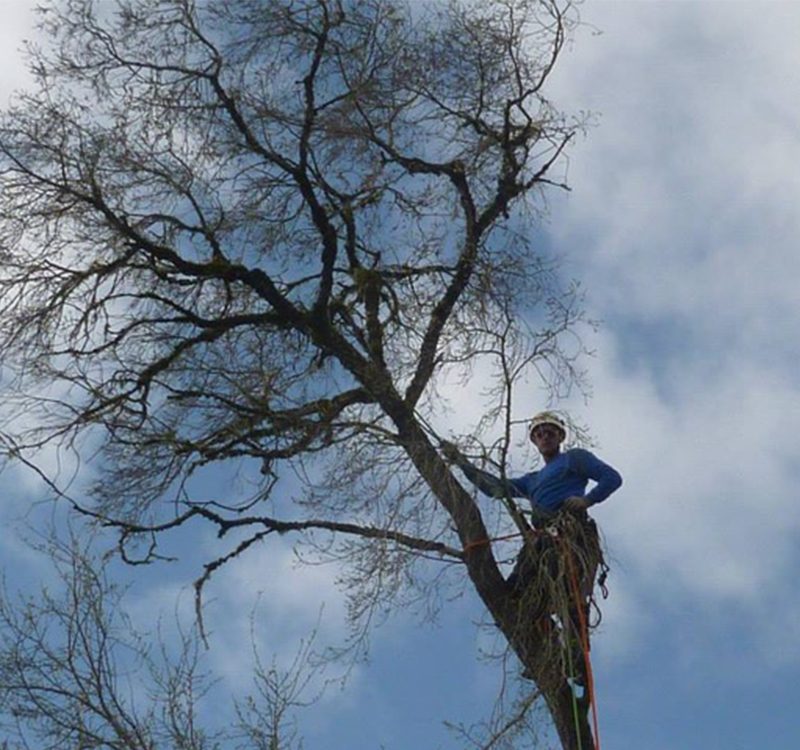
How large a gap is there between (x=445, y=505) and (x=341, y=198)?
216 cm

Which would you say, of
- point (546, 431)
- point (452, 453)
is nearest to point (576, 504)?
point (546, 431)

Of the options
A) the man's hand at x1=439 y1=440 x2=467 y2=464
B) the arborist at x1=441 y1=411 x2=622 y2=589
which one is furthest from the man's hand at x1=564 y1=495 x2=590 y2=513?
the man's hand at x1=439 y1=440 x2=467 y2=464

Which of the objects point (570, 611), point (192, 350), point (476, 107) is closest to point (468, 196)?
point (476, 107)

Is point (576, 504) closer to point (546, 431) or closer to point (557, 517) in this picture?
point (557, 517)

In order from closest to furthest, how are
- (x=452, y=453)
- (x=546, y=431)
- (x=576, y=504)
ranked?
(x=452, y=453), (x=576, y=504), (x=546, y=431)

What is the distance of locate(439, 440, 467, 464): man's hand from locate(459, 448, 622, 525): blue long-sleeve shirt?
0.41 feet

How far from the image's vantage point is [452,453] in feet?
38.7

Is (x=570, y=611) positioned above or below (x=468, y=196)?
below

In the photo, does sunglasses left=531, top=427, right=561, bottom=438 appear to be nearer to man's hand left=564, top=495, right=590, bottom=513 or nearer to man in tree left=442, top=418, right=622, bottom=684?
man in tree left=442, top=418, right=622, bottom=684

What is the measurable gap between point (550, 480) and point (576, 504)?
0.70ft

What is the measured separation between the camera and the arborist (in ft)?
38.8

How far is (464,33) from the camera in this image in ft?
43.2

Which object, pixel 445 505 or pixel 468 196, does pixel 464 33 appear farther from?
pixel 445 505

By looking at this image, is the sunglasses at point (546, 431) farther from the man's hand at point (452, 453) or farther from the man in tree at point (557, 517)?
the man's hand at point (452, 453)
